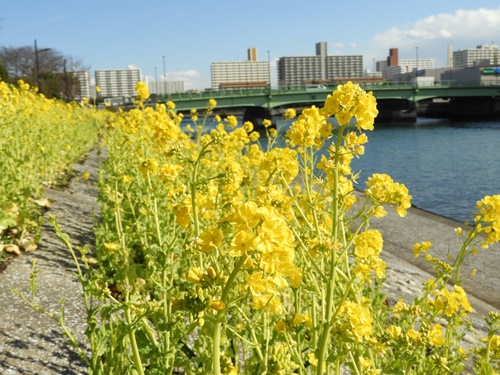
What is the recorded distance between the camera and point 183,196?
2.12 metres

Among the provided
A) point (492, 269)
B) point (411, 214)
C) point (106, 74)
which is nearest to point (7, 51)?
point (411, 214)

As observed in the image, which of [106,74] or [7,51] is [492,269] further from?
[106,74]

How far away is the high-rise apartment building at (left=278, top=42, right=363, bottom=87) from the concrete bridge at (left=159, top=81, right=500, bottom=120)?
393 feet

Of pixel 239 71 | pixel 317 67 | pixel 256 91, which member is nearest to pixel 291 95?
pixel 256 91

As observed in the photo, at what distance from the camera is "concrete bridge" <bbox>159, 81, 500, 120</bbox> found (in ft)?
125

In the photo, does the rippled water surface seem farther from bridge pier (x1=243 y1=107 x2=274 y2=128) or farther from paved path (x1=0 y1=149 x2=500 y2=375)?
bridge pier (x1=243 y1=107 x2=274 y2=128)

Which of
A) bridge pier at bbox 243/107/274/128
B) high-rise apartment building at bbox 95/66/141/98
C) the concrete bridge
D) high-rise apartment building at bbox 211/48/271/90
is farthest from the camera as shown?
high-rise apartment building at bbox 211/48/271/90

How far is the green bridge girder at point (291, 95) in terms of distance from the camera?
36.1m

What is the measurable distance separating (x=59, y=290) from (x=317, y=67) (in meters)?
184

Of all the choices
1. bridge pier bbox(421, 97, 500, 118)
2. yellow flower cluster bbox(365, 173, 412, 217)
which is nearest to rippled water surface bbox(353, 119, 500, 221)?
yellow flower cluster bbox(365, 173, 412, 217)

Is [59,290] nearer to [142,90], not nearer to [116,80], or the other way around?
[142,90]

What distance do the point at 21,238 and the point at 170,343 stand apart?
2.48 meters

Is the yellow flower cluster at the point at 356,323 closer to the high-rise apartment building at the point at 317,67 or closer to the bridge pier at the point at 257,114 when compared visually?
the bridge pier at the point at 257,114

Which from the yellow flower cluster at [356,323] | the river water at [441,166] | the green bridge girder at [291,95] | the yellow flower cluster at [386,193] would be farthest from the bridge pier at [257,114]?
the yellow flower cluster at [356,323]
